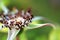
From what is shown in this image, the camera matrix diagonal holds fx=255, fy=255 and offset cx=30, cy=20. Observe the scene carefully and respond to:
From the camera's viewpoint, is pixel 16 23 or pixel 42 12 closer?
pixel 16 23

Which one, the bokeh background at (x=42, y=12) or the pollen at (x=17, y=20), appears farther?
the bokeh background at (x=42, y=12)

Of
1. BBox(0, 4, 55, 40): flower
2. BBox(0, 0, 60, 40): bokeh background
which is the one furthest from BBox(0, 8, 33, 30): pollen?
BBox(0, 0, 60, 40): bokeh background

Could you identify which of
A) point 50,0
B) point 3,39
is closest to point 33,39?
point 3,39

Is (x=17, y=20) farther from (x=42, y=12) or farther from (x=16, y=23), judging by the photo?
(x=42, y=12)

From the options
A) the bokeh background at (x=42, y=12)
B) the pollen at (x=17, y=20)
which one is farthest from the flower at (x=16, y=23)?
the bokeh background at (x=42, y=12)

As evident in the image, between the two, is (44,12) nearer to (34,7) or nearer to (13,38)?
(34,7)

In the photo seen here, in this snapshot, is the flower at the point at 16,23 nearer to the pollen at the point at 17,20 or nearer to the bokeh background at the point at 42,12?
the pollen at the point at 17,20

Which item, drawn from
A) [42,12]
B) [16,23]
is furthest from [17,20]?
[42,12]

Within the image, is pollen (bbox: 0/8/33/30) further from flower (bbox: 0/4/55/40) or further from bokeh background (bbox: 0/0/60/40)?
bokeh background (bbox: 0/0/60/40)
